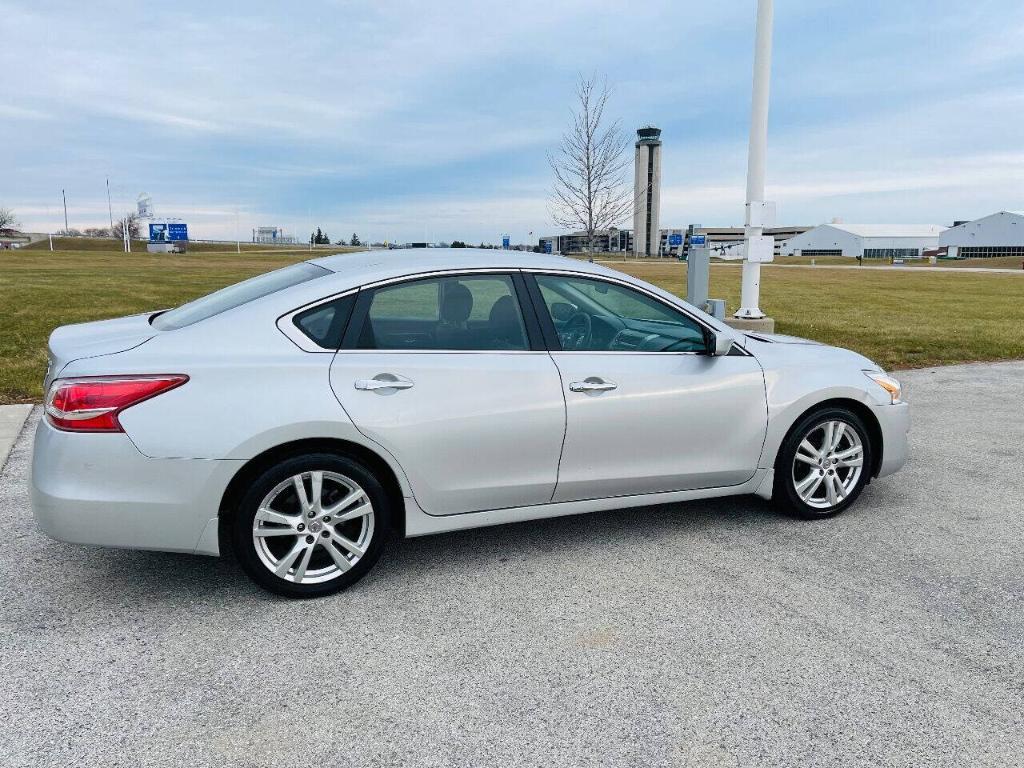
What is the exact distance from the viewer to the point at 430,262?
385 cm

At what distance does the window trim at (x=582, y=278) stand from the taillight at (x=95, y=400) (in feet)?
5.81

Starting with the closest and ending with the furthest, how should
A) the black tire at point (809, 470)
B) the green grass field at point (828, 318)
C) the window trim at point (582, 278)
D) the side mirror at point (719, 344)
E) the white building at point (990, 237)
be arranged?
the window trim at point (582, 278) < the side mirror at point (719, 344) < the black tire at point (809, 470) < the green grass field at point (828, 318) < the white building at point (990, 237)

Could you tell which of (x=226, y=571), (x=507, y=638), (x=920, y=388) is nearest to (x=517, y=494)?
(x=507, y=638)

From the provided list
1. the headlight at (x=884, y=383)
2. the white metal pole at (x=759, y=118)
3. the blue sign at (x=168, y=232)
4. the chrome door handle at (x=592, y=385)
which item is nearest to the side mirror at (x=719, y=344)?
the chrome door handle at (x=592, y=385)

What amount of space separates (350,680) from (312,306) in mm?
1587

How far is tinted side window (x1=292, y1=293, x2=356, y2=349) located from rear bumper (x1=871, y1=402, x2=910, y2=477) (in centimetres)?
304

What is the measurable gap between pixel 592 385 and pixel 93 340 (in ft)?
7.54

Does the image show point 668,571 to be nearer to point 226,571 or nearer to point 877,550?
point 877,550

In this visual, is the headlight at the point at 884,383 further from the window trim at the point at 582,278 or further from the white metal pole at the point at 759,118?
the white metal pole at the point at 759,118

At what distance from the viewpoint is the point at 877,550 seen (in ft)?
13.4

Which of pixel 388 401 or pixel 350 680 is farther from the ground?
pixel 388 401

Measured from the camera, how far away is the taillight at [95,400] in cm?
308

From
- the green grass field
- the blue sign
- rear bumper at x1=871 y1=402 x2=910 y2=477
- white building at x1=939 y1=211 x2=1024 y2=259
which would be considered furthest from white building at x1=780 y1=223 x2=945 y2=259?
rear bumper at x1=871 y1=402 x2=910 y2=477

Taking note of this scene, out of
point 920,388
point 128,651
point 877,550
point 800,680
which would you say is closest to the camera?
point 800,680
